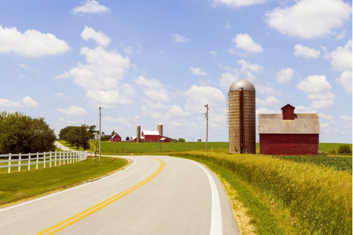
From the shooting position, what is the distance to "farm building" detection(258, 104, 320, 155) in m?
59.4

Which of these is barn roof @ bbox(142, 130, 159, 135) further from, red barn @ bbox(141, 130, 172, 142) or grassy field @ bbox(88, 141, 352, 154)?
grassy field @ bbox(88, 141, 352, 154)

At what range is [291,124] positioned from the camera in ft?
200

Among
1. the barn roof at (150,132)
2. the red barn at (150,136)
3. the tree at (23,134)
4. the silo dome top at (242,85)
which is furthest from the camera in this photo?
the barn roof at (150,132)

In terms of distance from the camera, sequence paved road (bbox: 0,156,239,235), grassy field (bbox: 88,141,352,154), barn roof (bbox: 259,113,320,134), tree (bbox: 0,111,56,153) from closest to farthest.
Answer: paved road (bbox: 0,156,239,235), tree (bbox: 0,111,56,153), barn roof (bbox: 259,113,320,134), grassy field (bbox: 88,141,352,154)

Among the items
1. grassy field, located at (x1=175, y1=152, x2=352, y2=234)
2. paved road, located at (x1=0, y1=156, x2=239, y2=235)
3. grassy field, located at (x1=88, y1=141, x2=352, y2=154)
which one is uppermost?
grassy field, located at (x1=175, y1=152, x2=352, y2=234)

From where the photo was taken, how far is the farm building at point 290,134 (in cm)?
5941

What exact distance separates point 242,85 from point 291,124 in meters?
11.3

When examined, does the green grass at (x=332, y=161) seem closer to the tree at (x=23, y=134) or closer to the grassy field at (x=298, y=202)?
the grassy field at (x=298, y=202)

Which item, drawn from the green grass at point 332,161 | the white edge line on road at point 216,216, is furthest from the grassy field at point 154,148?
the white edge line on road at point 216,216

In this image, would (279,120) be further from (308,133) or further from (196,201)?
(196,201)

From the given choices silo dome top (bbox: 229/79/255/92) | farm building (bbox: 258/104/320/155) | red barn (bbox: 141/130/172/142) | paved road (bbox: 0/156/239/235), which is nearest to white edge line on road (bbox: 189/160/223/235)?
paved road (bbox: 0/156/239/235)

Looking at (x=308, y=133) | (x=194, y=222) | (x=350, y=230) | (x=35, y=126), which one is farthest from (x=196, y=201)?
(x=308, y=133)

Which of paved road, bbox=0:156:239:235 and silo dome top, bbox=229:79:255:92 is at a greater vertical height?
silo dome top, bbox=229:79:255:92

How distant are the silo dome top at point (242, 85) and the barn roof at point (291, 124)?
22.2 ft
